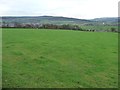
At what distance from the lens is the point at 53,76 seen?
814 centimetres

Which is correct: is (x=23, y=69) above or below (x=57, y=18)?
below

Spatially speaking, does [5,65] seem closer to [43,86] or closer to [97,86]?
[43,86]

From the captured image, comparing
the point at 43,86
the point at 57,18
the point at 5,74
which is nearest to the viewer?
the point at 43,86

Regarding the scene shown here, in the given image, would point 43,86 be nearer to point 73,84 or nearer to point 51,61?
point 73,84

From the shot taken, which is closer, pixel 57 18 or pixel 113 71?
pixel 113 71

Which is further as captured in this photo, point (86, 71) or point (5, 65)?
point (5, 65)

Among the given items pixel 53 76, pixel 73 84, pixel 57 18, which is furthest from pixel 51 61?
pixel 57 18

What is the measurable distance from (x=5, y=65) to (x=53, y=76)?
2.50m

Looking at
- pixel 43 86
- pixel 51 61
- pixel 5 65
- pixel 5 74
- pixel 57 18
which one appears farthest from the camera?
pixel 57 18

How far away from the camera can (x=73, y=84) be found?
23.6 feet

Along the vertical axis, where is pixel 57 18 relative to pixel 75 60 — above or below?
above

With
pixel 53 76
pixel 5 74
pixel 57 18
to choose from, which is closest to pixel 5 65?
pixel 5 74

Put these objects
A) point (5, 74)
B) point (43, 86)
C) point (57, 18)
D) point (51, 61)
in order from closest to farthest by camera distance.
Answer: point (43, 86) → point (5, 74) → point (51, 61) → point (57, 18)

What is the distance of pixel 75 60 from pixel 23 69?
312 centimetres
